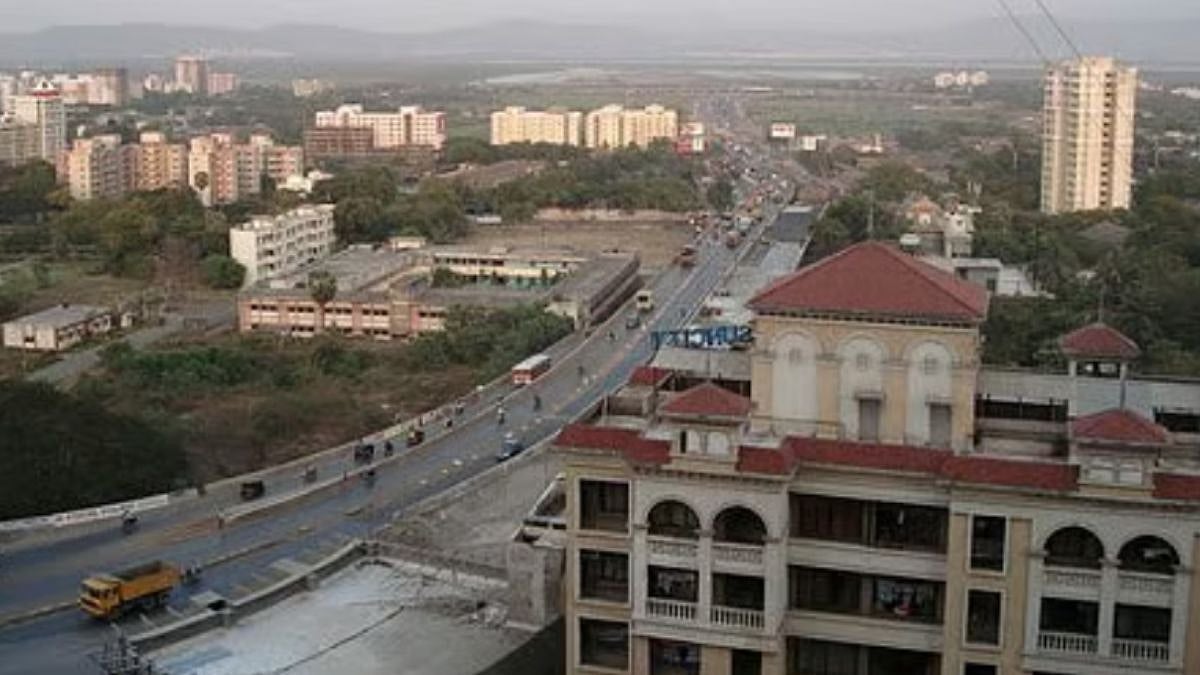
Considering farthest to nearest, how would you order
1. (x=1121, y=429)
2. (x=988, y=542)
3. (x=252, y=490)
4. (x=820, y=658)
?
(x=252, y=490)
(x=820, y=658)
(x=988, y=542)
(x=1121, y=429)

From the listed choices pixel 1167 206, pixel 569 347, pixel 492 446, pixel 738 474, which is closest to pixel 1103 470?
pixel 738 474

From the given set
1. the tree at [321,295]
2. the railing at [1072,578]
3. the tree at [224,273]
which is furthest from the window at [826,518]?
the tree at [224,273]

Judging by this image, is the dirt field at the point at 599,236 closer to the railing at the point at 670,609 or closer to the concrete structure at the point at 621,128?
the concrete structure at the point at 621,128

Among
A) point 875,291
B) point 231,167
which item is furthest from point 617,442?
point 231,167

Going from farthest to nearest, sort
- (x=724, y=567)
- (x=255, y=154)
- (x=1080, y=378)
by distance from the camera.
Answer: (x=255, y=154) < (x=1080, y=378) < (x=724, y=567)

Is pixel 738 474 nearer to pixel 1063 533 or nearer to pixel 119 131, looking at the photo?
pixel 1063 533

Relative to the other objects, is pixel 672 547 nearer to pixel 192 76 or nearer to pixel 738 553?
pixel 738 553
